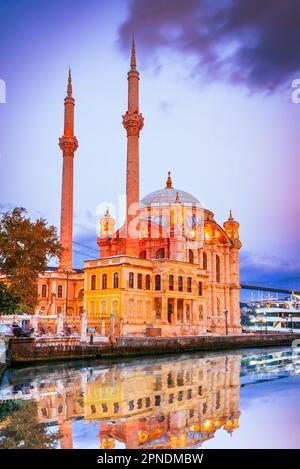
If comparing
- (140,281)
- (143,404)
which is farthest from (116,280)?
(143,404)

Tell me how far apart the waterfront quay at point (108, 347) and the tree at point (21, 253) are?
113 inches

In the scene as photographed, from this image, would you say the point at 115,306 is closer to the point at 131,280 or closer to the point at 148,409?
the point at 131,280

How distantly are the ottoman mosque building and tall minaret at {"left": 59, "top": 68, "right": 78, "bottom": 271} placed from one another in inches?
4.5

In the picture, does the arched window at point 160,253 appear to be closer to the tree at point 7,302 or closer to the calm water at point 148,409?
the tree at point 7,302

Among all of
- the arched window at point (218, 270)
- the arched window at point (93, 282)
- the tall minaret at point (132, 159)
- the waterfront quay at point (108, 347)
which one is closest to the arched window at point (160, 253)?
the tall minaret at point (132, 159)

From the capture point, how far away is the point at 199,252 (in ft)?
218

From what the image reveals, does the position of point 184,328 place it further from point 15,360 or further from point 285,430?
point 285,430

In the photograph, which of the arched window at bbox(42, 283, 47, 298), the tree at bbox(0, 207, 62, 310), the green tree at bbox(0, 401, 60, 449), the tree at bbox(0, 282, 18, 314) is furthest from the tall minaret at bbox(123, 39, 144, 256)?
the green tree at bbox(0, 401, 60, 449)

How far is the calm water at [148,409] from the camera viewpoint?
12.0m

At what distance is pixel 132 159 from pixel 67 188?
33.0 feet

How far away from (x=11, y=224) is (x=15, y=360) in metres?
8.39

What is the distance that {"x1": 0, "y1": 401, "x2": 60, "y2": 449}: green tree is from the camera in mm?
11352

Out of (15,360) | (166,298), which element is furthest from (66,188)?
(15,360)
